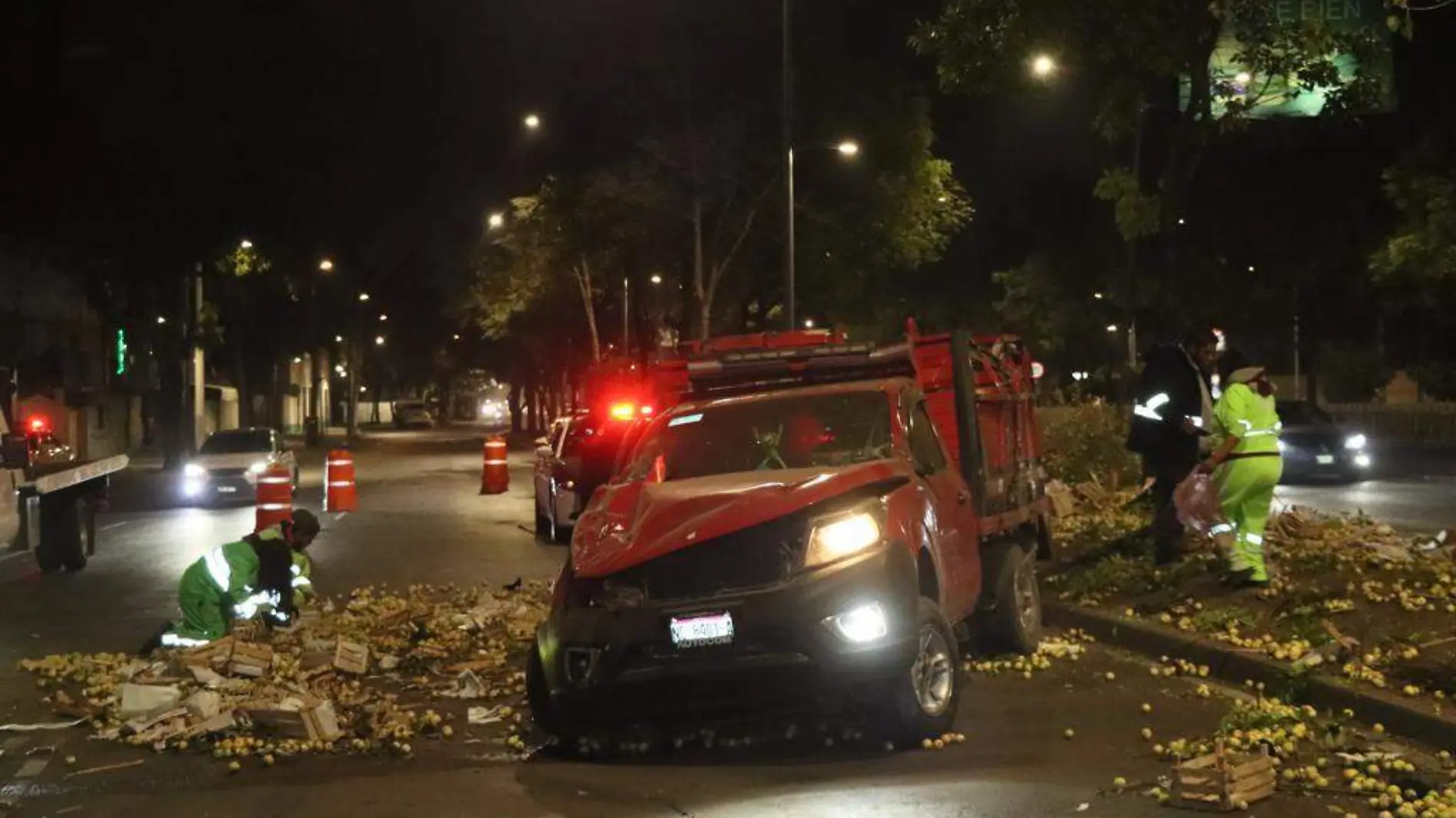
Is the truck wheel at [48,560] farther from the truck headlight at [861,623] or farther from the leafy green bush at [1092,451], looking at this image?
the leafy green bush at [1092,451]

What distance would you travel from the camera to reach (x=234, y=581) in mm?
10531

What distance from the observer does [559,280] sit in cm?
4138

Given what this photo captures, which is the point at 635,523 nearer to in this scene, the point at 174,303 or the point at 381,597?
the point at 381,597

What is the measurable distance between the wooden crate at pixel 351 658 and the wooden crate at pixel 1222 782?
5.35 metres

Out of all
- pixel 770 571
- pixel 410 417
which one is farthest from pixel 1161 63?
pixel 410 417

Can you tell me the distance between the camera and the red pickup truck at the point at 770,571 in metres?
7.07

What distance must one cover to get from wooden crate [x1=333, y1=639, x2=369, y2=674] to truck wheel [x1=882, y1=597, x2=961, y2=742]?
396 centimetres

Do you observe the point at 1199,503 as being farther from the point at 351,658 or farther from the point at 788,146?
the point at 788,146

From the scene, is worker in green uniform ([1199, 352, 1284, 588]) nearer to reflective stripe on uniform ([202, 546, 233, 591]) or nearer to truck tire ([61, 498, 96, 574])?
reflective stripe on uniform ([202, 546, 233, 591])

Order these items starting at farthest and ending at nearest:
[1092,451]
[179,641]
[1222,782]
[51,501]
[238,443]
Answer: [238,443] < [1092,451] < [51,501] < [179,641] < [1222,782]

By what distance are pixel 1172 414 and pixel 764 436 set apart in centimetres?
456

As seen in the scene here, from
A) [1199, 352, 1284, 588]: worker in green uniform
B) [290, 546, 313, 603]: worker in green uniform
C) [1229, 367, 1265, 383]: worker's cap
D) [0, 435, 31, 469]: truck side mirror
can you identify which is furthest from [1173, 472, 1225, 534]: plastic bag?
[0, 435, 31, 469]: truck side mirror

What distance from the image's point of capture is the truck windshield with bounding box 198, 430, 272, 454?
87.6 ft

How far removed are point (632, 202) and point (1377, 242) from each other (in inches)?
778
